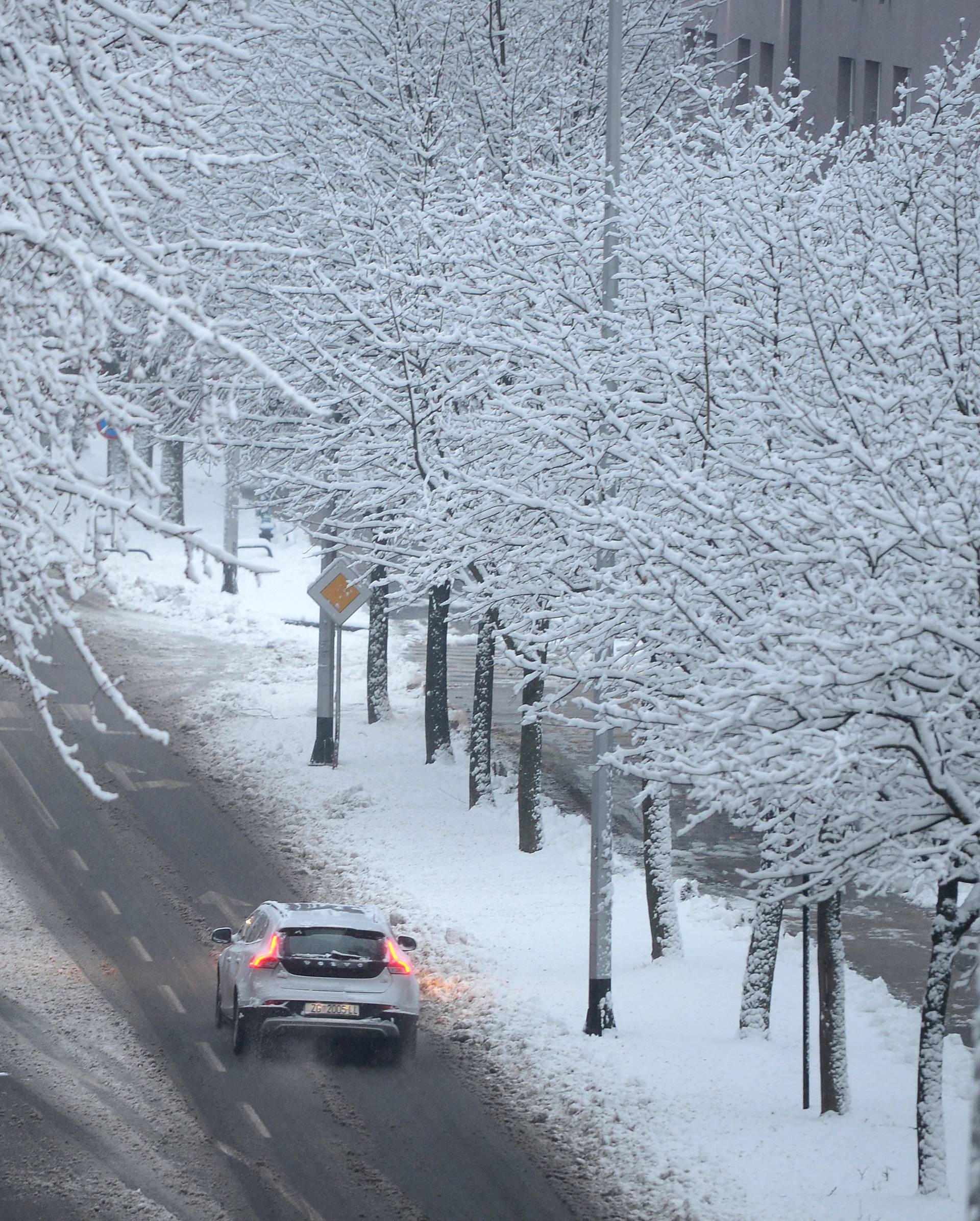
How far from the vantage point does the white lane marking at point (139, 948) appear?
52.0 feet

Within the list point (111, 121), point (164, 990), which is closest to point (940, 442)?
point (111, 121)

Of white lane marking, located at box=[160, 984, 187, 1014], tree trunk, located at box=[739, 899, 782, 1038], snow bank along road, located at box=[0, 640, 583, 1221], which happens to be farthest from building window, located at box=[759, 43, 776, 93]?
white lane marking, located at box=[160, 984, 187, 1014]

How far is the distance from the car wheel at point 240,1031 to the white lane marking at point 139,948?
2.88 meters

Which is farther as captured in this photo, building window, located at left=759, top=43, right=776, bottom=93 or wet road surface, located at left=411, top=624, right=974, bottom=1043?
building window, located at left=759, top=43, right=776, bottom=93

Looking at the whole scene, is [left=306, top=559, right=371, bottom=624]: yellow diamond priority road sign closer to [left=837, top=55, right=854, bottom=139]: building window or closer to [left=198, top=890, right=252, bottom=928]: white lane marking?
[left=198, top=890, right=252, bottom=928]: white lane marking

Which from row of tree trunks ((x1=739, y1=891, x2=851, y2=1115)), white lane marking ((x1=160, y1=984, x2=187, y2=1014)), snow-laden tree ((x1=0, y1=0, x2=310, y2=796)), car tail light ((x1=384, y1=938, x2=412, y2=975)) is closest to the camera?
snow-laden tree ((x1=0, y1=0, x2=310, y2=796))

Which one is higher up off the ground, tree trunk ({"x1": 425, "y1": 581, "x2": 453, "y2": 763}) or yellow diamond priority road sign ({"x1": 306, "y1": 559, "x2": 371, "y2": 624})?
yellow diamond priority road sign ({"x1": 306, "y1": 559, "x2": 371, "y2": 624})

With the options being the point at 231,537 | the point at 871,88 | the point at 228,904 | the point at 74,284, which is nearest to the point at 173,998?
the point at 228,904

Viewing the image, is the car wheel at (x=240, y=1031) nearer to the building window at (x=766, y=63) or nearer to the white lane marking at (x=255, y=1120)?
the white lane marking at (x=255, y=1120)

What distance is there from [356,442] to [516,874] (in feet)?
19.6

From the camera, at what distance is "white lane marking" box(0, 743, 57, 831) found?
20.8 m

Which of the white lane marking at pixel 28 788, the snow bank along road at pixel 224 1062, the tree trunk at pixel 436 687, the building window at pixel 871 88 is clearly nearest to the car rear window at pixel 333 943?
the snow bank along road at pixel 224 1062

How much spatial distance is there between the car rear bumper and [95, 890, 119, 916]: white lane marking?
497 centimetres

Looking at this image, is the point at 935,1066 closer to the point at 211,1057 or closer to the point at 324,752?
the point at 211,1057
